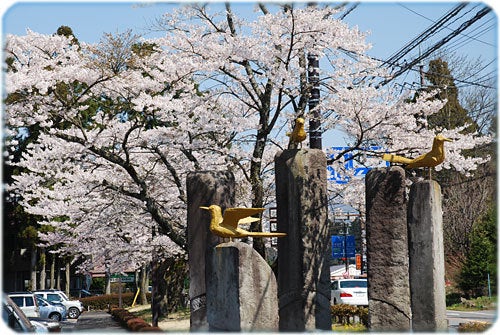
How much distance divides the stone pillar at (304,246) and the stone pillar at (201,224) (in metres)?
1.11

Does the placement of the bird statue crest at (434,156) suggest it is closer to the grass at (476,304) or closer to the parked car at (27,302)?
the grass at (476,304)

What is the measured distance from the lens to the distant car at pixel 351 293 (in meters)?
23.6

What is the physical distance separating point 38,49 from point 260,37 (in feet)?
14.9

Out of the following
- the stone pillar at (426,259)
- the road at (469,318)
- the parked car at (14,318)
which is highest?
the stone pillar at (426,259)

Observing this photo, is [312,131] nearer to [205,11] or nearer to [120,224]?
[205,11]

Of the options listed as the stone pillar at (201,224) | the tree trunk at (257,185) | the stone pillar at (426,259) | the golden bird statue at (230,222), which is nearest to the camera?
the golden bird statue at (230,222)

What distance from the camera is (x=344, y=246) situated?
31.9 metres

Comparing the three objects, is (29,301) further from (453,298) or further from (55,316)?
(453,298)

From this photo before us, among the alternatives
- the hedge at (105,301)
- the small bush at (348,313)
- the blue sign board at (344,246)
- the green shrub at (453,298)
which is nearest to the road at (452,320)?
the small bush at (348,313)

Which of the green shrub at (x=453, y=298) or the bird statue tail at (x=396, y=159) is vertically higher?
the bird statue tail at (x=396, y=159)

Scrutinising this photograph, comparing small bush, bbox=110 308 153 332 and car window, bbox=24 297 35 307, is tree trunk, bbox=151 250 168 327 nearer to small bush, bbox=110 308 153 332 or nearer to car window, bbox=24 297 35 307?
small bush, bbox=110 308 153 332

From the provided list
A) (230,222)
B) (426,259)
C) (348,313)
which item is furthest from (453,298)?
(230,222)

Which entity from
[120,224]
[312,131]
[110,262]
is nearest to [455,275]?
[110,262]

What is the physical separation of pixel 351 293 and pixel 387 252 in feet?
41.4
